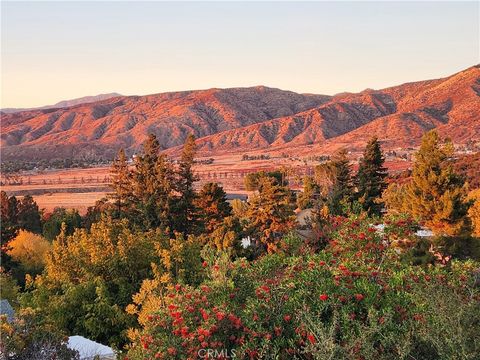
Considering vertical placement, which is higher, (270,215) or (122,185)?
(122,185)

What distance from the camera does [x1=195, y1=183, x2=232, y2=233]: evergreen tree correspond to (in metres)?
35.8

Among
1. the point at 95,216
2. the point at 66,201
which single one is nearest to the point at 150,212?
the point at 95,216

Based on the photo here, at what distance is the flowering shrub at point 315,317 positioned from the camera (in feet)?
22.2

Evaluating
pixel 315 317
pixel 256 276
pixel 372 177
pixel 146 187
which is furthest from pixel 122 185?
pixel 315 317

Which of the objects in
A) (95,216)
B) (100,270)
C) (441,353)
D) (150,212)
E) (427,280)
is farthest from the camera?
(95,216)

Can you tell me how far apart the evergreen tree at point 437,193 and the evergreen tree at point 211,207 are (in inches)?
482

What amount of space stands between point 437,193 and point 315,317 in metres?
23.7

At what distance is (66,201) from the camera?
89875mm

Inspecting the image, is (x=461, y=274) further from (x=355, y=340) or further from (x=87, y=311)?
(x=87, y=311)

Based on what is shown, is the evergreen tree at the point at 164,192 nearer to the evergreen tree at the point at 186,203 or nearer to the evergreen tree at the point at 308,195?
the evergreen tree at the point at 186,203

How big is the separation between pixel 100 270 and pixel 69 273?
1533 mm

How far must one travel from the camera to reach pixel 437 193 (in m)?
28.9

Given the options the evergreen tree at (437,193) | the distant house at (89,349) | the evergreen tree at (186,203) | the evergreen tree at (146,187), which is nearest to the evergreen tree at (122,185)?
the evergreen tree at (146,187)

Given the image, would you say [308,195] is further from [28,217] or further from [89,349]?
[89,349]
